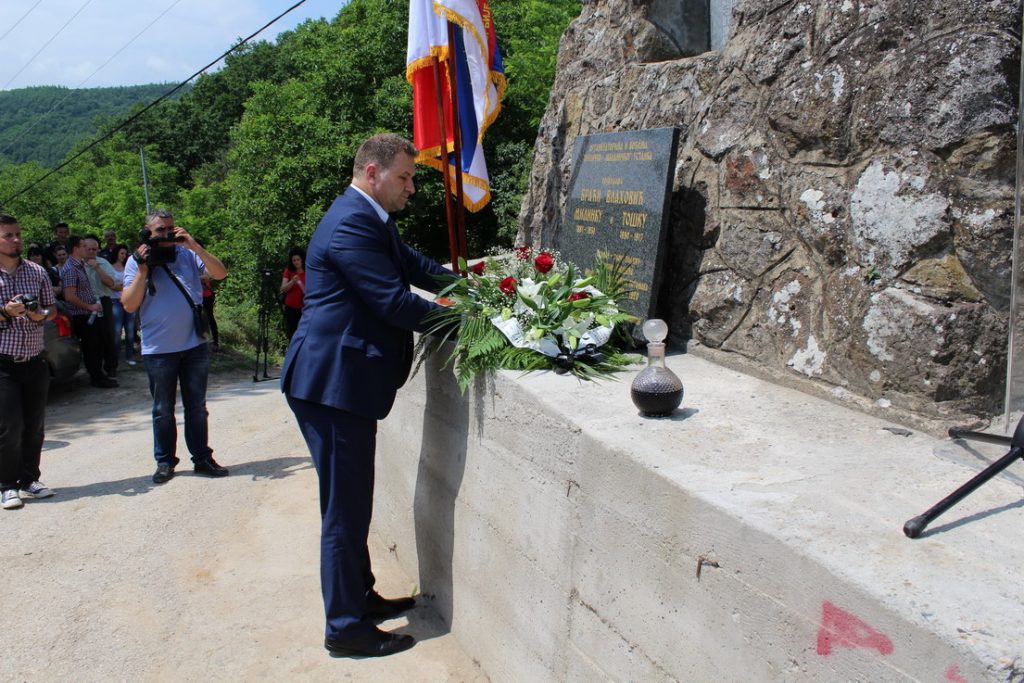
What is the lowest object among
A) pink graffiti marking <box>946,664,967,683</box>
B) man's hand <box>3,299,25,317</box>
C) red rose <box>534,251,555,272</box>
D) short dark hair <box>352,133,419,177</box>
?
man's hand <box>3,299,25,317</box>

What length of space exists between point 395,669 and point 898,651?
2.47 metres

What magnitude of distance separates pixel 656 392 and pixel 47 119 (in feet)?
265

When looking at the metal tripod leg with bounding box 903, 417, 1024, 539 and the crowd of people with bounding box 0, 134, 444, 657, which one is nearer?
the metal tripod leg with bounding box 903, 417, 1024, 539

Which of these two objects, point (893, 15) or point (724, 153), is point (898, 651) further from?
point (724, 153)

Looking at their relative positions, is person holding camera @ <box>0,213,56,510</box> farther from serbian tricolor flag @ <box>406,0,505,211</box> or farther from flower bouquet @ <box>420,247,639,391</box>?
flower bouquet @ <box>420,247,639,391</box>

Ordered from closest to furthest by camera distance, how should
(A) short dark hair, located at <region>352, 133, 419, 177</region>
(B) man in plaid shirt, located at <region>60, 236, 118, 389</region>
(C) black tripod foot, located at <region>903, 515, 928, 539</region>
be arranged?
1. (C) black tripod foot, located at <region>903, 515, 928, 539</region>
2. (A) short dark hair, located at <region>352, 133, 419, 177</region>
3. (B) man in plaid shirt, located at <region>60, 236, 118, 389</region>

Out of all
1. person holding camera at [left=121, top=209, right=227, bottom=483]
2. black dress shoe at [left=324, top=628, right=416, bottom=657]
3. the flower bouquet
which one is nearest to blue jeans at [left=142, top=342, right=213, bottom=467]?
person holding camera at [left=121, top=209, right=227, bottom=483]

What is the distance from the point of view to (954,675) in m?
1.51

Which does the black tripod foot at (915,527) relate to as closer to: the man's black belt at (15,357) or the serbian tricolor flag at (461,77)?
the serbian tricolor flag at (461,77)

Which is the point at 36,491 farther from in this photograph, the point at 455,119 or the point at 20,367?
the point at 455,119

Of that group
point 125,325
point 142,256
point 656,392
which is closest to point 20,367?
point 142,256

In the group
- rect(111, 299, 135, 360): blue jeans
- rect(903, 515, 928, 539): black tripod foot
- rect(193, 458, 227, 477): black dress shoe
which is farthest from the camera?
rect(111, 299, 135, 360): blue jeans

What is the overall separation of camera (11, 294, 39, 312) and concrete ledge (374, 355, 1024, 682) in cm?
298

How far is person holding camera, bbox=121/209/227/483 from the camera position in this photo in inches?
220
